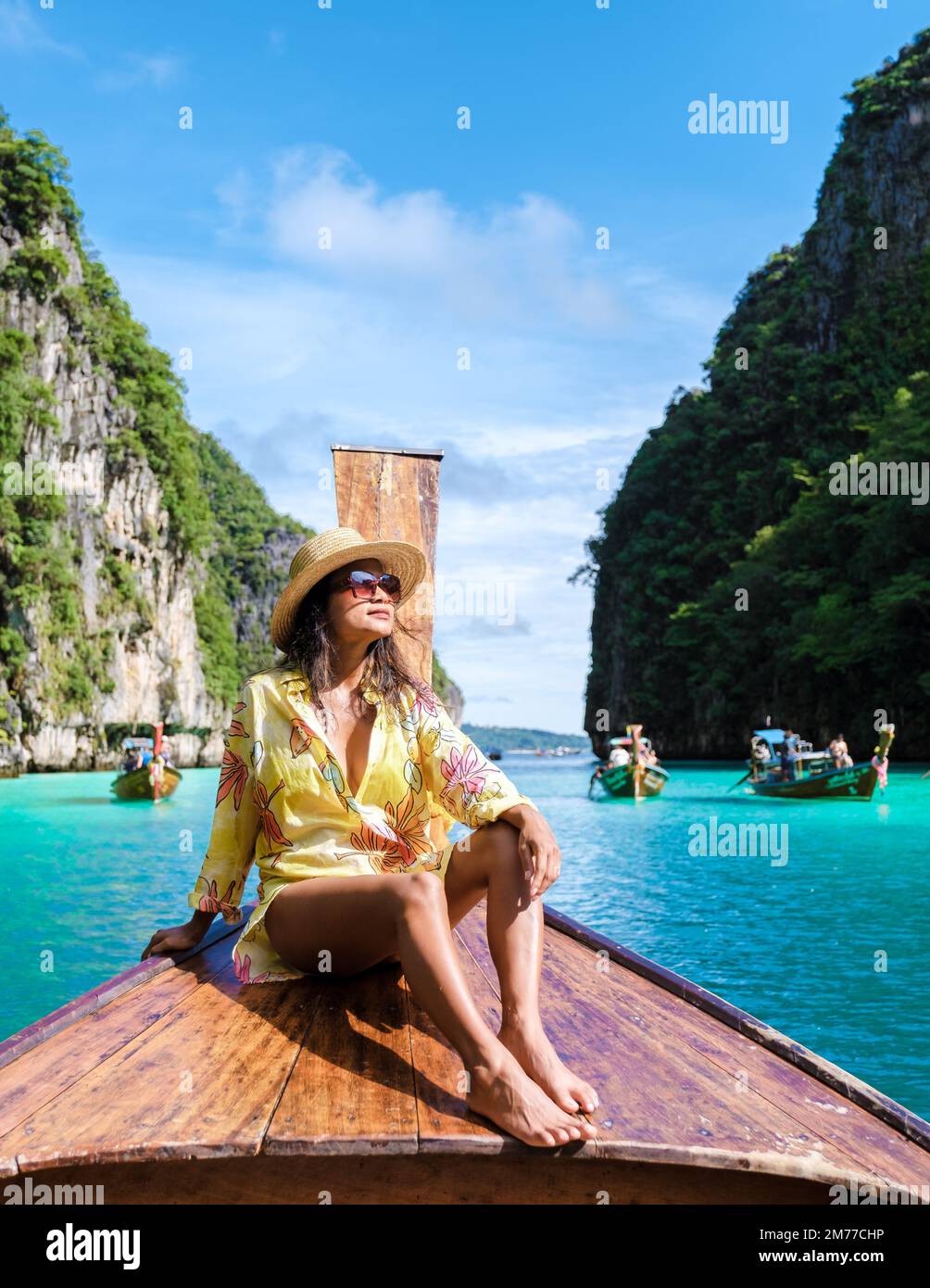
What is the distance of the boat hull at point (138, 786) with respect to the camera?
20.6m

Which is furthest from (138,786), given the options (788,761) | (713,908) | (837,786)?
(713,908)

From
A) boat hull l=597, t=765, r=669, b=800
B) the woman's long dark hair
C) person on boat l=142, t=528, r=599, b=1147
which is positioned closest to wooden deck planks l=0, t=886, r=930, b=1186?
person on boat l=142, t=528, r=599, b=1147

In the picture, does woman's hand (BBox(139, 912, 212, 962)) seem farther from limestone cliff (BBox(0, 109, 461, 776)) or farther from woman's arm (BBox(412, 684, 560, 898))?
limestone cliff (BBox(0, 109, 461, 776))

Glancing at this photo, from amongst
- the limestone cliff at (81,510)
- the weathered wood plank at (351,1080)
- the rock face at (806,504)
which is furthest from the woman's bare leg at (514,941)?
the limestone cliff at (81,510)

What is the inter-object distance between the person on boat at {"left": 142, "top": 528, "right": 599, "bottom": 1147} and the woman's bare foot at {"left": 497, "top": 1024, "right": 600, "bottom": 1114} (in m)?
0.01

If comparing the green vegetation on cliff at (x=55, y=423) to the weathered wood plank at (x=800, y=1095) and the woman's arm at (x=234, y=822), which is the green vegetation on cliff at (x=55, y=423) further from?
the weathered wood plank at (x=800, y=1095)

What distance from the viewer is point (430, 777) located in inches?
94.8

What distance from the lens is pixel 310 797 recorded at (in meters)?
2.35

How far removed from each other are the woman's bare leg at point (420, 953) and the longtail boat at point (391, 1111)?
4 cm

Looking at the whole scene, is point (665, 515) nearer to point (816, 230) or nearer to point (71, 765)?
point (816, 230)

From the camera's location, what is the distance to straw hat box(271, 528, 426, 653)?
2434 millimetres

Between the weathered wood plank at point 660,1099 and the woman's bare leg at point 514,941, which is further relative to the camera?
the woman's bare leg at point 514,941

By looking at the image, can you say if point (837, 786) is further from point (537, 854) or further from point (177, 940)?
point (537, 854)
